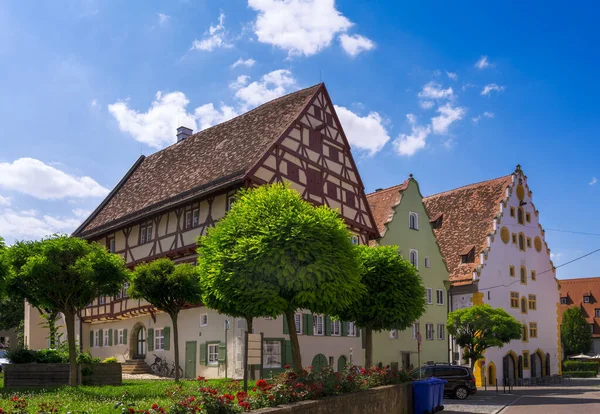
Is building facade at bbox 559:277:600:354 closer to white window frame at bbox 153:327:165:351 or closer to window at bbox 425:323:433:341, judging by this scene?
window at bbox 425:323:433:341

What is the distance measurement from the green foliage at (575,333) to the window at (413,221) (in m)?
40.6

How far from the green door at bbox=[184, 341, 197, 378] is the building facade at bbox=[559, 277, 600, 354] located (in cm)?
6083

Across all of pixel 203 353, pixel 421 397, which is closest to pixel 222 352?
pixel 203 353

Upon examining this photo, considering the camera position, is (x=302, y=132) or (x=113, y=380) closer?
(x=113, y=380)

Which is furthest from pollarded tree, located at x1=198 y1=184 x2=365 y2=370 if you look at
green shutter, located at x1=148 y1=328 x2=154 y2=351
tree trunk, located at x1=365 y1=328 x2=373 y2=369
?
green shutter, located at x1=148 y1=328 x2=154 y2=351

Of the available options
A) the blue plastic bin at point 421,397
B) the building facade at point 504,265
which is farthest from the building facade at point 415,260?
the blue plastic bin at point 421,397

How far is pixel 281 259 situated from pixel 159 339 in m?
18.3

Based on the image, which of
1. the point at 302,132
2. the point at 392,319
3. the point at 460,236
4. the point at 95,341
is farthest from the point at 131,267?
the point at 460,236

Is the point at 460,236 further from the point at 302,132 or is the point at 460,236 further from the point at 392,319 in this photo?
the point at 392,319

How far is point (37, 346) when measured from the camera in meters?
55.0

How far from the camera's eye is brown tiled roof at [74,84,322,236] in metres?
34.2

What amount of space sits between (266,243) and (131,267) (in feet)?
66.1

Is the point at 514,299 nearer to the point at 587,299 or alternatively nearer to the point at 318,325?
the point at 318,325

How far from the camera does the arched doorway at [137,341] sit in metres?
38.5
